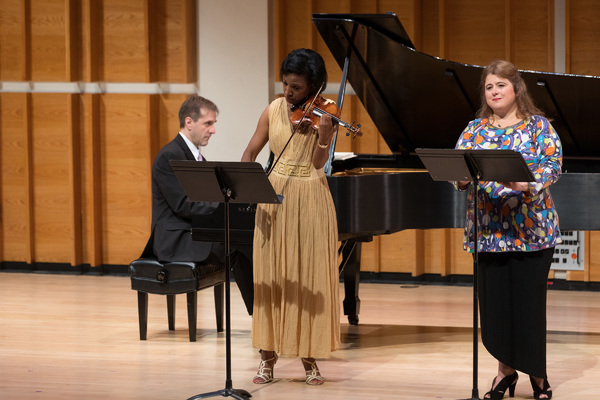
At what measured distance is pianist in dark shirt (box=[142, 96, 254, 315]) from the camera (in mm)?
4914

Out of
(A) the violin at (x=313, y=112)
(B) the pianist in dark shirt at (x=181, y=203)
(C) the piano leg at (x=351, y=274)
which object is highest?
(A) the violin at (x=313, y=112)

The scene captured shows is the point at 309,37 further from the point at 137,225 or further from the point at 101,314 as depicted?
the point at 101,314

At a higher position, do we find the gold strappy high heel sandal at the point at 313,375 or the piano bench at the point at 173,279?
the piano bench at the point at 173,279

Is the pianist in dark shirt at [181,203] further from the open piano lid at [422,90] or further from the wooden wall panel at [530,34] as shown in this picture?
the wooden wall panel at [530,34]

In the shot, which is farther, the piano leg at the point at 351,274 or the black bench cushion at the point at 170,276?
the piano leg at the point at 351,274

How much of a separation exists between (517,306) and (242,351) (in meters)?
1.68

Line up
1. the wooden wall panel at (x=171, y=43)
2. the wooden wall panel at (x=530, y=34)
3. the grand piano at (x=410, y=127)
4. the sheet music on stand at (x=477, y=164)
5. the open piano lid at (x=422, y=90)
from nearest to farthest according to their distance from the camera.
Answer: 1. the sheet music on stand at (x=477, y=164)
2. the grand piano at (x=410, y=127)
3. the open piano lid at (x=422, y=90)
4. the wooden wall panel at (x=530, y=34)
5. the wooden wall panel at (x=171, y=43)

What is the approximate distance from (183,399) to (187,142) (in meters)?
1.70

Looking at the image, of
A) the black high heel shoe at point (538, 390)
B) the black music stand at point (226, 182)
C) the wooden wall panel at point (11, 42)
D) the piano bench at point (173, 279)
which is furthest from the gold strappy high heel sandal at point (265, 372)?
the wooden wall panel at point (11, 42)

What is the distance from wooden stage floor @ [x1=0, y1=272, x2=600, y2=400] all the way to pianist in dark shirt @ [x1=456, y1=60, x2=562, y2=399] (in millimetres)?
284

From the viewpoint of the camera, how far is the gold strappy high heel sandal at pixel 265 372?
13.2 ft

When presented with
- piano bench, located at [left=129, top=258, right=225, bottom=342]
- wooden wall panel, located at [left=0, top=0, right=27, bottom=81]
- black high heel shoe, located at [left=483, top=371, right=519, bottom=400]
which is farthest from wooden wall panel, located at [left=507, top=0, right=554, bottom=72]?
wooden wall panel, located at [left=0, top=0, right=27, bottom=81]

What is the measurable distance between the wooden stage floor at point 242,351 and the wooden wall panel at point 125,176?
0.91 meters

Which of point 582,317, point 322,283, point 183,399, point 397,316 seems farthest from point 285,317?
point 582,317
